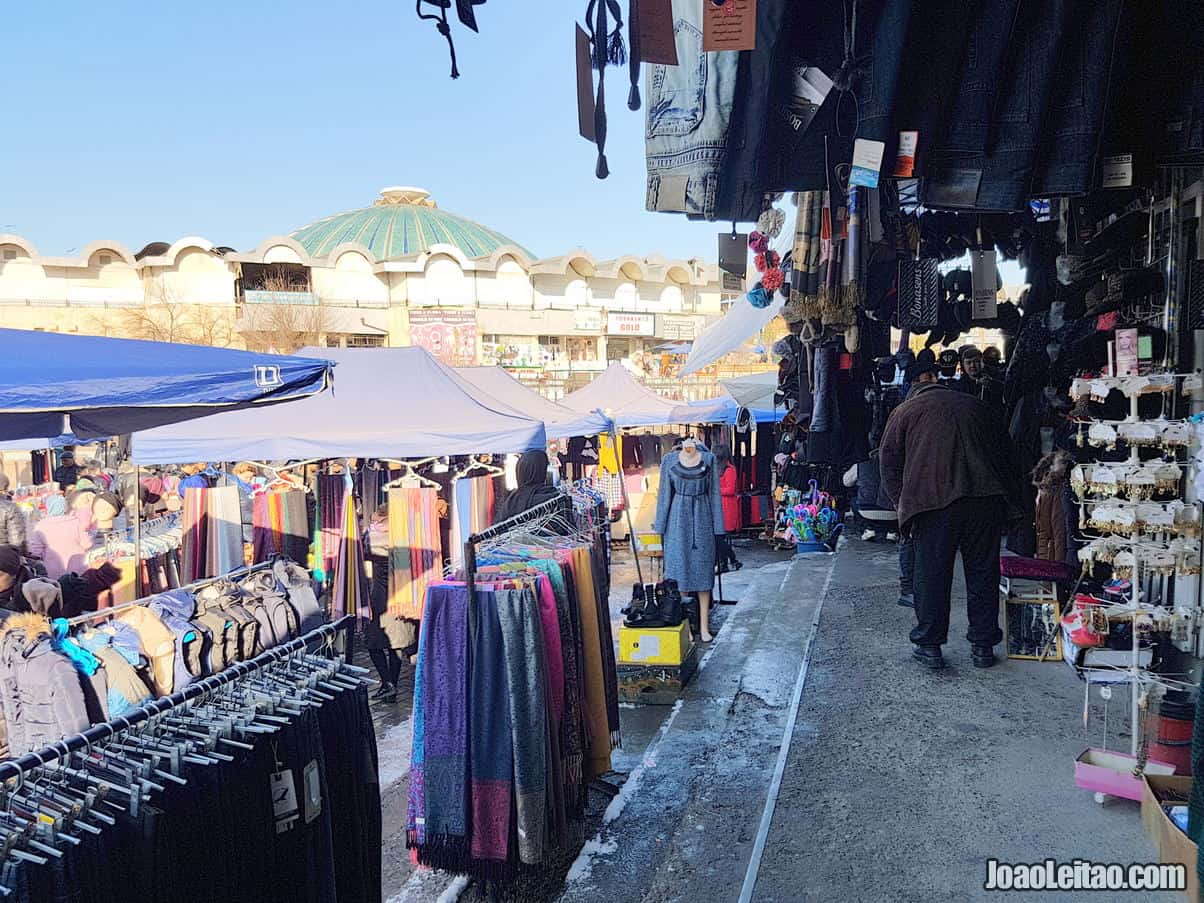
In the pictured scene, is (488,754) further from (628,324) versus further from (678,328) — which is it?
(678,328)

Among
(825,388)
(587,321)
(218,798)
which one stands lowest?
(218,798)

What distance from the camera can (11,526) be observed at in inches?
258

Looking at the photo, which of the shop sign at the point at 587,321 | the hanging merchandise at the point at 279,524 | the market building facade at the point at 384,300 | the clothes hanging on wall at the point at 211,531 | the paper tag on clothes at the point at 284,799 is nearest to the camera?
the paper tag on clothes at the point at 284,799

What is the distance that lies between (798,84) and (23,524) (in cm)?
711

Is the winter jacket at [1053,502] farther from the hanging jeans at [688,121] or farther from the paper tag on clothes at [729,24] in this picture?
the paper tag on clothes at [729,24]

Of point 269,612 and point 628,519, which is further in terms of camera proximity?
point 628,519

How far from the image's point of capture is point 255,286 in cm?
3453

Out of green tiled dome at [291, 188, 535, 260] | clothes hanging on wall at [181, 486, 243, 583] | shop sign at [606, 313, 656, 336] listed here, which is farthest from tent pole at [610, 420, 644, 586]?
green tiled dome at [291, 188, 535, 260]

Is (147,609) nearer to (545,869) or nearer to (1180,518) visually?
(545,869)

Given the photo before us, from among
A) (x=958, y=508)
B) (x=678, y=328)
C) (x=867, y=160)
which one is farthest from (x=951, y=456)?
(x=678, y=328)

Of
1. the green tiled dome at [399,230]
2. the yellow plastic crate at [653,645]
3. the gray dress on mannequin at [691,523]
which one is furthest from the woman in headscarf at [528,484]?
the green tiled dome at [399,230]

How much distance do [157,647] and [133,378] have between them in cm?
160

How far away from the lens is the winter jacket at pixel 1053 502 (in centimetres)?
515

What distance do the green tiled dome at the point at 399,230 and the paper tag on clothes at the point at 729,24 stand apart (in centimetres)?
4760
